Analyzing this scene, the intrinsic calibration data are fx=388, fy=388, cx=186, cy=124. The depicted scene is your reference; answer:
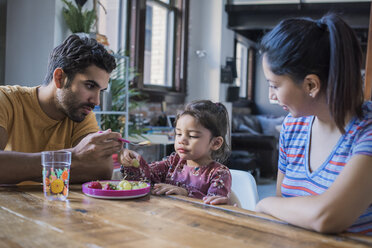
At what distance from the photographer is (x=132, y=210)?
3.82ft

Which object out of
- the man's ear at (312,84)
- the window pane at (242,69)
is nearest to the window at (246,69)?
the window pane at (242,69)

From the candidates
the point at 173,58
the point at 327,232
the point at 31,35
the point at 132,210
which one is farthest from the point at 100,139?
the point at 173,58

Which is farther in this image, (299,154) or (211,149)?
(211,149)

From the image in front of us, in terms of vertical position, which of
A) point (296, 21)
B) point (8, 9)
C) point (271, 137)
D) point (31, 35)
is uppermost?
point (8, 9)

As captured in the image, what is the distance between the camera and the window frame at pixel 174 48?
491 cm

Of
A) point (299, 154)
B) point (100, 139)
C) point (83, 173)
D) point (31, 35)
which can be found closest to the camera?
point (299, 154)

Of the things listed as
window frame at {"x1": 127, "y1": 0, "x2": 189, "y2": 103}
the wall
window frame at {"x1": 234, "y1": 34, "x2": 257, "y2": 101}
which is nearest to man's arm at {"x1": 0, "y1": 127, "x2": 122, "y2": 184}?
the wall

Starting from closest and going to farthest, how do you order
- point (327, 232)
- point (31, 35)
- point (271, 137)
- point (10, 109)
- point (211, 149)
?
point (327, 232) → point (10, 109) → point (211, 149) → point (31, 35) → point (271, 137)

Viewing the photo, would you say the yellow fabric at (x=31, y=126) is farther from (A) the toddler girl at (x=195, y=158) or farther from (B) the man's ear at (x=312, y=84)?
(B) the man's ear at (x=312, y=84)

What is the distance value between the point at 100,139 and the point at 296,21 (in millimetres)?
803

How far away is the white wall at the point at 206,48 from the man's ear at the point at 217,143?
439 centimetres

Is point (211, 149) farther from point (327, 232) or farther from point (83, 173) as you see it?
point (327, 232)

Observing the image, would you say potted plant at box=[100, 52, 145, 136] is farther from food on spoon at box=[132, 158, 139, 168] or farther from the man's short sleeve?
food on spoon at box=[132, 158, 139, 168]

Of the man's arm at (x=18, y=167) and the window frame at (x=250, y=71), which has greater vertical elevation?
the window frame at (x=250, y=71)
